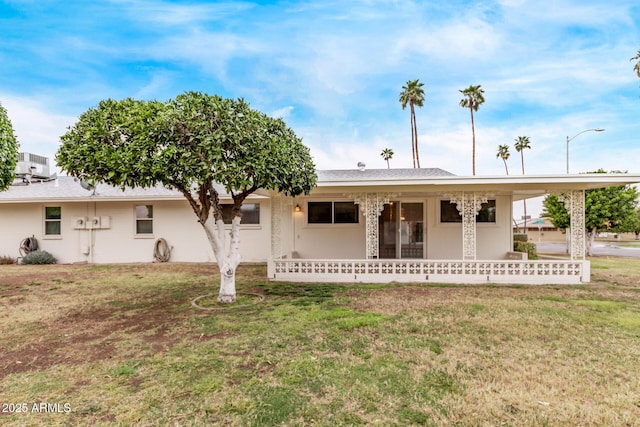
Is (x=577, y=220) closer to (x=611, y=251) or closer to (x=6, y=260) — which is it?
(x=611, y=251)

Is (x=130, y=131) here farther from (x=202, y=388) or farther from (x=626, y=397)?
(x=626, y=397)

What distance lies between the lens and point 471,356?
3.66 metres

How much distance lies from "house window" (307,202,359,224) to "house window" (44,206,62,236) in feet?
33.7

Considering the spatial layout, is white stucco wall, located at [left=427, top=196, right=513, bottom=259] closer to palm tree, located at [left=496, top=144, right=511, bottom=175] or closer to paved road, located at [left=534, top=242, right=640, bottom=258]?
paved road, located at [left=534, top=242, right=640, bottom=258]

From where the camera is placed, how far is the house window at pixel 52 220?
1284 centimetres

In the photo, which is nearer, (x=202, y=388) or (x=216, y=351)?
(x=202, y=388)

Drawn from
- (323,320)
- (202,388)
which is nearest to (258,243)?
(323,320)

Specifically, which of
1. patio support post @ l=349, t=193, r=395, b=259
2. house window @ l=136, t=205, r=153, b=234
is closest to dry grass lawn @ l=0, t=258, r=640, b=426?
patio support post @ l=349, t=193, r=395, b=259

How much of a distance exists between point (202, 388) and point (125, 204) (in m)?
12.0

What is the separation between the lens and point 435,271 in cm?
836

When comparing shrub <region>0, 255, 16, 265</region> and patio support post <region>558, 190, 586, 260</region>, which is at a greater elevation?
patio support post <region>558, 190, 586, 260</region>

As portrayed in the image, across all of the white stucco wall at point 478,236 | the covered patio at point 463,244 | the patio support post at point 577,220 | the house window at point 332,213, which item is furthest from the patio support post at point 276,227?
the patio support post at point 577,220

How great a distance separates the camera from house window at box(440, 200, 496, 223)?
10.4 metres

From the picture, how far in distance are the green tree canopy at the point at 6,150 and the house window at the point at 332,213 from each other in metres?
7.60
